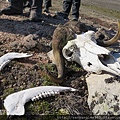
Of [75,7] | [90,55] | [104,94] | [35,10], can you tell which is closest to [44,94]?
[104,94]

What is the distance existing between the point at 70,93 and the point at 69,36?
1028 mm

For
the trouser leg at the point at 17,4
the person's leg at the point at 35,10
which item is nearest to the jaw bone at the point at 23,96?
the person's leg at the point at 35,10

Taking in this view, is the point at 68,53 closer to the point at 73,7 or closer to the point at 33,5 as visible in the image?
the point at 33,5

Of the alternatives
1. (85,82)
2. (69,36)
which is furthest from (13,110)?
(69,36)

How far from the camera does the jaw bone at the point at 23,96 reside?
444 centimetres

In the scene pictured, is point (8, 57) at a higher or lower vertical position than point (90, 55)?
lower


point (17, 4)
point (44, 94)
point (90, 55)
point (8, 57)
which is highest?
point (90, 55)

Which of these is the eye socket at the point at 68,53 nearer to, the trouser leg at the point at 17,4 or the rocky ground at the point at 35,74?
the rocky ground at the point at 35,74

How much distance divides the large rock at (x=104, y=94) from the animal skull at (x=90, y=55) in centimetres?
13

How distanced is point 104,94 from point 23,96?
1127mm

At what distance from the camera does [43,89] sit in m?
4.86

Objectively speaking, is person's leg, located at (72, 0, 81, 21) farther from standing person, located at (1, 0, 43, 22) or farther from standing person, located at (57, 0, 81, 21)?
standing person, located at (1, 0, 43, 22)

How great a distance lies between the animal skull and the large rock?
13 cm

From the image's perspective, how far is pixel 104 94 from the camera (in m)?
4.68
